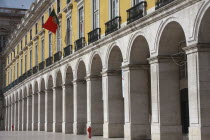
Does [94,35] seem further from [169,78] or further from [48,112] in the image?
[48,112]

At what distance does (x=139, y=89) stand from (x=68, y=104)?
1346cm


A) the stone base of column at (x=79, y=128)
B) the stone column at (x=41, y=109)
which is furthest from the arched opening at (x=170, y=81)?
the stone column at (x=41, y=109)

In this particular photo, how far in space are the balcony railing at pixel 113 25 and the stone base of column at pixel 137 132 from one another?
6140 mm

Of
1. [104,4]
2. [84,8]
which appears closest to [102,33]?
[104,4]

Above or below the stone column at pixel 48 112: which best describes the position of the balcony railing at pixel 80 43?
above

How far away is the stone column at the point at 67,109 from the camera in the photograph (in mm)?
37844

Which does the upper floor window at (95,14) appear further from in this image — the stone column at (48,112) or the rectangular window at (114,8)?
the stone column at (48,112)

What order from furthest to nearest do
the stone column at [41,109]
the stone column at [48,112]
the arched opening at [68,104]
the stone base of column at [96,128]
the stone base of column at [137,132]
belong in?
the stone column at [41,109] → the stone column at [48,112] → the arched opening at [68,104] → the stone base of column at [96,128] → the stone base of column at [137,132]

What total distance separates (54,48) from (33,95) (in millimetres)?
Answer: 10348

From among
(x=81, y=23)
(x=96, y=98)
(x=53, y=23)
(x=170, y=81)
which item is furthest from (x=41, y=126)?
(x=170, y=81)

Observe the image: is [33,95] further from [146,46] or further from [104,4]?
[146,46]

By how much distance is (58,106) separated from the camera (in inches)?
1619

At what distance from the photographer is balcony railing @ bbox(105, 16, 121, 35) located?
2739 centimetres

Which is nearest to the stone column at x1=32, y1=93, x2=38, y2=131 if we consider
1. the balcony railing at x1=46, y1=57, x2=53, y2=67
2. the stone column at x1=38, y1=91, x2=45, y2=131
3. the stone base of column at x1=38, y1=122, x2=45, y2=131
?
the stone column at x1=38, y1=91, x2=45, y2=131
